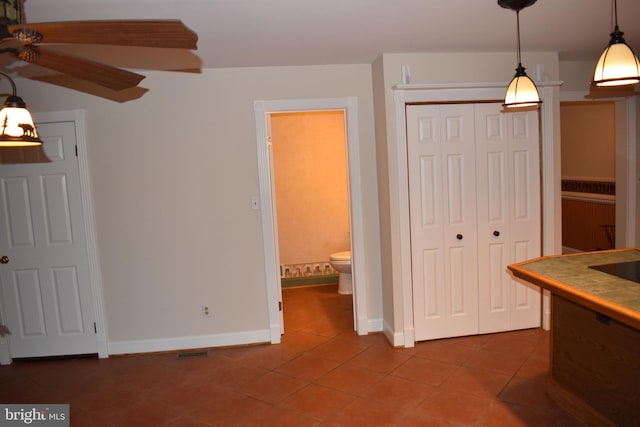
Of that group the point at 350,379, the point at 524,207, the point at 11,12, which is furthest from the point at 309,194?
the point at 11,12

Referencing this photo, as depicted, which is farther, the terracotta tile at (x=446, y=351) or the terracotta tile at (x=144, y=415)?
the terracotta tile at (x=446, y=351)

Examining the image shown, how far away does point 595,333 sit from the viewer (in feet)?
8.16

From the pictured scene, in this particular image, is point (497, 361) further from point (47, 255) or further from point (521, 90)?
point (47, 255)

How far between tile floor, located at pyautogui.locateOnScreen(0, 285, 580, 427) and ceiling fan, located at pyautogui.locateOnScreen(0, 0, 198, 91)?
229cm

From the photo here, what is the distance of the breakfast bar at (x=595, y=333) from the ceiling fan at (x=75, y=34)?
A: 6.82 feet

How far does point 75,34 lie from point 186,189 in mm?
2543

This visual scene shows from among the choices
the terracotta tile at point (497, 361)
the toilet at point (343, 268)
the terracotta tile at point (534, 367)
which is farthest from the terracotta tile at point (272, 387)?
the toilet at point (343, 268)

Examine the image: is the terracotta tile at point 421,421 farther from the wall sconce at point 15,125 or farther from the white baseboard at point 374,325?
the wall sconce at point 15,125

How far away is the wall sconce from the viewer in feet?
6.15

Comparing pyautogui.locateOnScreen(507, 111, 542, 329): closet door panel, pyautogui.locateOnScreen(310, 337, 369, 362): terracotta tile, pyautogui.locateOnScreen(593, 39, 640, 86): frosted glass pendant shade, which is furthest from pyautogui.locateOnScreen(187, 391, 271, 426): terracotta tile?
pyautogui.locateOnScreen(593, 39, 640, 86): frosted glass pendant shade

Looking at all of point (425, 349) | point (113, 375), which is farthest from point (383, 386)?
point (113, 375)

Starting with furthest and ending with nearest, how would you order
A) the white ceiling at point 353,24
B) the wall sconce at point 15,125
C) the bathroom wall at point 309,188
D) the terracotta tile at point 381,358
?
1. the bathroom wall at point 309,188
2. the terracotta tile at point 381,358
3. the white ceiling at point 353,24
4. the wall sconce at point 15,125

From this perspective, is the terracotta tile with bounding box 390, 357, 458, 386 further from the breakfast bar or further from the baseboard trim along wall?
the baseboard trim along wall

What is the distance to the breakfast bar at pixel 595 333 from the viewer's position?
2.21 meters
